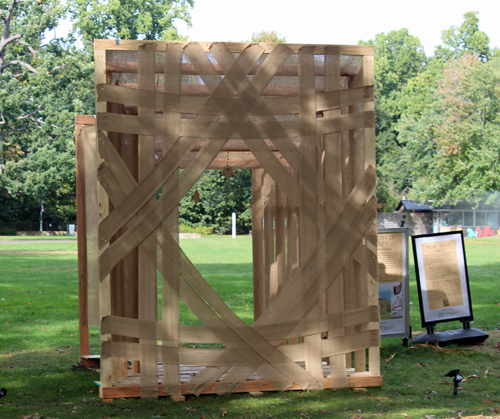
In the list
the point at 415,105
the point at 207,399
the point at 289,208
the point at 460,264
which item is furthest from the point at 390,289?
the point at 415,105

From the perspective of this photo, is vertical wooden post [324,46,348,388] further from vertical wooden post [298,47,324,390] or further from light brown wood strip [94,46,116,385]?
light brown wood strip [94,46,116,385]

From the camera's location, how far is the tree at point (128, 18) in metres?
47.2

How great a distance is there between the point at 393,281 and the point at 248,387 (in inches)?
115

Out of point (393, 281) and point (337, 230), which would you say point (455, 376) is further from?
point (393, 281)

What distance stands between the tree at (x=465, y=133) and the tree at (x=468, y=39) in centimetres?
2666

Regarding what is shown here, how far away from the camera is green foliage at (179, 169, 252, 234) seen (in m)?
48.2

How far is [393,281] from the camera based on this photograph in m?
7.47

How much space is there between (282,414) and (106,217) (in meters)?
2.21

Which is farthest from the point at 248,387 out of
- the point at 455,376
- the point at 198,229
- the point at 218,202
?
the point at 218,202

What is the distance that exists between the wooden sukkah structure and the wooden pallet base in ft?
0.04

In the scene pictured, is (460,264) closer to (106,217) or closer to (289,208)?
(289,208)

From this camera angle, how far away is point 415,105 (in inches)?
2512

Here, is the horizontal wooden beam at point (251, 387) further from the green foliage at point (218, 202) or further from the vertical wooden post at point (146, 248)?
the green foliage at point (218, 202)

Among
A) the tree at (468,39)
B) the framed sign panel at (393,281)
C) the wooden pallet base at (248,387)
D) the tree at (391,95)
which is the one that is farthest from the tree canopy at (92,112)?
Answer: the wooden pallet base at (248,387)
